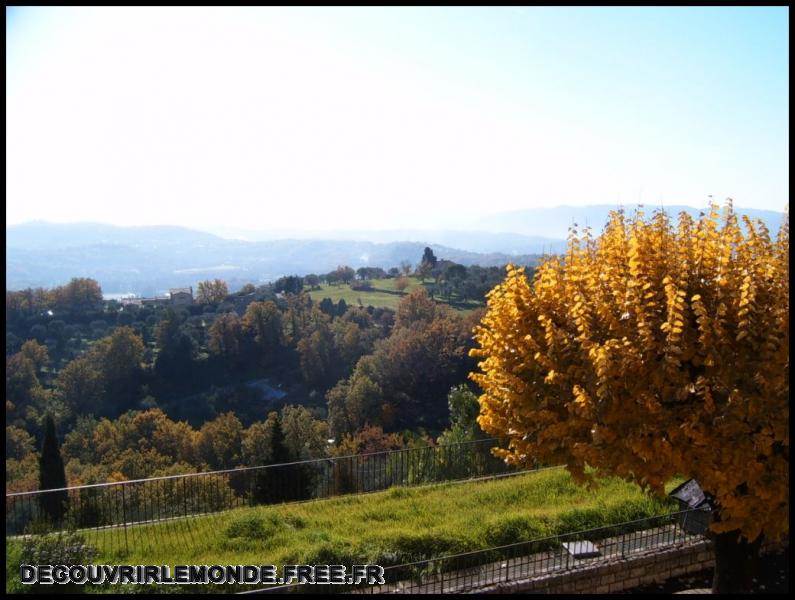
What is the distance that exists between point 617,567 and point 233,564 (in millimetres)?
5374

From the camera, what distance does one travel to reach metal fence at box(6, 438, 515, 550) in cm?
1109

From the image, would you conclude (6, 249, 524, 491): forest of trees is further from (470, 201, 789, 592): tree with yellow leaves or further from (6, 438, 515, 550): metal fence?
(470, 201, 789, 592): tree with yellow leaves

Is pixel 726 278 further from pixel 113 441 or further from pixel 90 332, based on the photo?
pixel 90 332

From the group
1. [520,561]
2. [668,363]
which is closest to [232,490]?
[520,561]

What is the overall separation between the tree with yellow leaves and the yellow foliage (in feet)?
0.05

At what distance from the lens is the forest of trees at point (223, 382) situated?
45.0m

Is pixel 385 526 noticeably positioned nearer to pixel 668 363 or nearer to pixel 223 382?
pixel 668 363

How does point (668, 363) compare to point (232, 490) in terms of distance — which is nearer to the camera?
point (668, 363)

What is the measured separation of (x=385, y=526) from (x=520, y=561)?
7.47 ft

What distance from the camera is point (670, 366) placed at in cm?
684

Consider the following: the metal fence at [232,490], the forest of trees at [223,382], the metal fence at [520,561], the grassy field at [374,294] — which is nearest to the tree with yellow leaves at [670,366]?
the metal fence at [520,561]

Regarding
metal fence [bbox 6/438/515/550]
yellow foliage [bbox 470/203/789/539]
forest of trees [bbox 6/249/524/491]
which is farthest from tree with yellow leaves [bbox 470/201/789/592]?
forest of trees [bbox 6/249/524/491]

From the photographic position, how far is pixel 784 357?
257 inches

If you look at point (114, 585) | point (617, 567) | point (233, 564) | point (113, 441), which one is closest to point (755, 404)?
point (617, 567)
